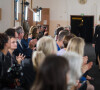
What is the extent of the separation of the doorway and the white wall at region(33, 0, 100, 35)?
674mm

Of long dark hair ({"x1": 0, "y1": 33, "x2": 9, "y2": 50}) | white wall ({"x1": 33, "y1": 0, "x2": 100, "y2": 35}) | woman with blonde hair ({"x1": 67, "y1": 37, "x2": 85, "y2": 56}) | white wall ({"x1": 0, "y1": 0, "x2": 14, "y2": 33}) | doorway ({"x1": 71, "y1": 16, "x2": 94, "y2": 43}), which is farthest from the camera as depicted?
doorway ({"x1": 71, "y1": 16, "x2": 94, "y2": 43})

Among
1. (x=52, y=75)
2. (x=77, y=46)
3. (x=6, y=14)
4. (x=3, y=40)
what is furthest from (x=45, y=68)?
(x=6, y=14)

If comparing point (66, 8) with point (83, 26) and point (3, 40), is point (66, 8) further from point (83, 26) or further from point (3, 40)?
point (3, 40)

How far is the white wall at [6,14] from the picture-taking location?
5.77 meters

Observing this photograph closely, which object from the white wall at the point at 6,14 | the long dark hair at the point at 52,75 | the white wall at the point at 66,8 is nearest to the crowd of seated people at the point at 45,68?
the long dark hair at the point at 52,75

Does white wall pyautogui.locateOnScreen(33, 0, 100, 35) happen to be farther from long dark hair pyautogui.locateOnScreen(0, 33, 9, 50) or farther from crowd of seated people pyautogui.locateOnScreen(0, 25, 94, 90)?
long dark hair pyautogui.locateOnScreen(0, 33, 9, 50)

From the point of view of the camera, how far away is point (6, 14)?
5.87m

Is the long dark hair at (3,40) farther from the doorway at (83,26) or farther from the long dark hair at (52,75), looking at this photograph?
the doorway at (83,26)

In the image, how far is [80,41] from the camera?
279 cm

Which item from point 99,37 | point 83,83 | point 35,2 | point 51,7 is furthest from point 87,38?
point 83,83

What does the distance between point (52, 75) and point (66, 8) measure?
→ 1616cm

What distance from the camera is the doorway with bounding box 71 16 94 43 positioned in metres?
17.8

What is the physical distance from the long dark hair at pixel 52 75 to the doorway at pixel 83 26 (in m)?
16.5

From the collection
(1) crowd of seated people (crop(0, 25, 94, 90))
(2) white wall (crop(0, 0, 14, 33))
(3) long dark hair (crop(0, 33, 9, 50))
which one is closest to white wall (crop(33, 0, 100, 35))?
(2) white wall (crop(0, 0, 14, 33))
